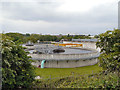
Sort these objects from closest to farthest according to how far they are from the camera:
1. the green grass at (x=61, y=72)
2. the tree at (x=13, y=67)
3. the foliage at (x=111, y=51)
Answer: the tree at (x=13, y=67) < the foliage at (x=111, y=51) < the green grass at (x=61, y=72)

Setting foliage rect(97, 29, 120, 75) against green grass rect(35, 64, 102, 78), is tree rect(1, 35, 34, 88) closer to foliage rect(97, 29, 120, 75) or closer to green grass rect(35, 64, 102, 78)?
foliage rect(97, 29, 120, 75)

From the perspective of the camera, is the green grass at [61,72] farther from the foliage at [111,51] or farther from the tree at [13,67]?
the tree at [13,67]

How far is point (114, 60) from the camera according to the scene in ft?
23.9

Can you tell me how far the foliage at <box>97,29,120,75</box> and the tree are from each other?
16.2ft

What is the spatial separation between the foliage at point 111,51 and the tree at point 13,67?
4940 mm

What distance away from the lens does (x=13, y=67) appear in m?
6.34

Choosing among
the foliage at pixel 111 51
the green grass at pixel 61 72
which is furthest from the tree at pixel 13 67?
the green grass at pixel 61 72

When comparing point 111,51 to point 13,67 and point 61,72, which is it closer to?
point 13,67

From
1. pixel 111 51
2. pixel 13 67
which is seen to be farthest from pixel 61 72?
pixel 13 67

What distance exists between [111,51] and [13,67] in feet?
21.1

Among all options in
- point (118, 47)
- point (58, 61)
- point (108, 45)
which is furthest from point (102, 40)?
point (58, 61)

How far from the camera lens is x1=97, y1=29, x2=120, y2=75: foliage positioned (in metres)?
7.18

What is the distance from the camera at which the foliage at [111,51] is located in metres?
7.18

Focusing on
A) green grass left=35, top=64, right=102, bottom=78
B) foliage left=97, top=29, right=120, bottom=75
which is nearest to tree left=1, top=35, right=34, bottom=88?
foliage left=97, top=29, right=120, bottom=75
